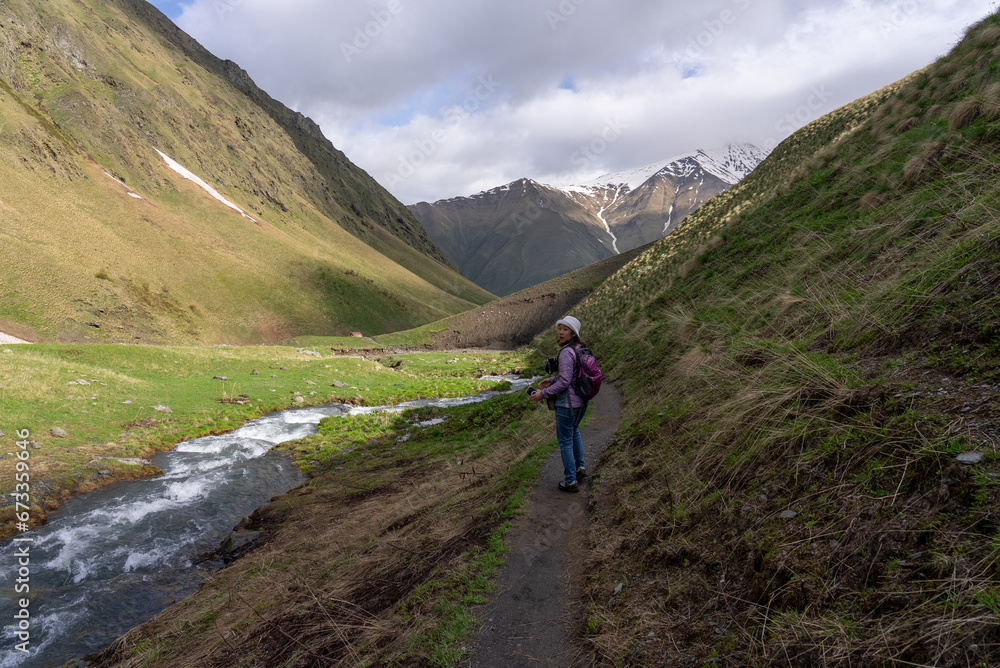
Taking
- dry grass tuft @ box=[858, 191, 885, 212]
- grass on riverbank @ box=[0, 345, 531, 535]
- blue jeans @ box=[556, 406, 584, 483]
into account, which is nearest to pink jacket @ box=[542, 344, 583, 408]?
blue jeans @ box=[556, 406, 584, 483]

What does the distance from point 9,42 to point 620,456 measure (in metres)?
111

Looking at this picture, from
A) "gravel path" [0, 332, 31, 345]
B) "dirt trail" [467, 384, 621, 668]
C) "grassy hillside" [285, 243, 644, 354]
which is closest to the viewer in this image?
"dirt trail" [467, 384, 621, 668]

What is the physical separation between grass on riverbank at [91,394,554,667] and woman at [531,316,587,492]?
3.00 feet

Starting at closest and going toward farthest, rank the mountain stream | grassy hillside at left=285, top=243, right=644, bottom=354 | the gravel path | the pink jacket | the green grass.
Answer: the pink jacket < the mountain stream < the green grass < the gravel path < grassy hillside at left=285, top=243, right=644, bottom=354

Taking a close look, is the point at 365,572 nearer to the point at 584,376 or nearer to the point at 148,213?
the point at 584,376

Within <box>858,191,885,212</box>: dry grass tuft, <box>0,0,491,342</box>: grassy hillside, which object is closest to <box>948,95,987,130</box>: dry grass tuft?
<box>858,191,885,212</box>: dry grass tuft

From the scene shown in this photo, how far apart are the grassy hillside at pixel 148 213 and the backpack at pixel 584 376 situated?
55684 mm

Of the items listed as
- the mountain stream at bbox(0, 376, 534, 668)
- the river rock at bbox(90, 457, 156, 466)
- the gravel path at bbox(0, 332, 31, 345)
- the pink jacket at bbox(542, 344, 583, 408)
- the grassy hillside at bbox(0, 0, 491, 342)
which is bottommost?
the mountain stream at bbox(0, 376, 534, 668)

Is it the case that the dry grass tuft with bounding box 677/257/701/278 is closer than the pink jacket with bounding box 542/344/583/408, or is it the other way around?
the pink jacket with bounding box 542/344/583/408

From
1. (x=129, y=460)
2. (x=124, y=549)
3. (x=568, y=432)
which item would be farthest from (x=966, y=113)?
(x=129, y=460)

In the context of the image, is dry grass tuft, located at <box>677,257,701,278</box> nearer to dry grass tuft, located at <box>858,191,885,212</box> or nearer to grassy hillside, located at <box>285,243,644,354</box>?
dry grass tuft, located at <box>858,191,885,212</box>

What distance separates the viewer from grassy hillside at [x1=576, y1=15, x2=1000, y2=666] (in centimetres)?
252

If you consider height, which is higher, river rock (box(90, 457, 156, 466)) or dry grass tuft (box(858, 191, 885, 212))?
dry grass tuft (box(858, 191, 885, 212))

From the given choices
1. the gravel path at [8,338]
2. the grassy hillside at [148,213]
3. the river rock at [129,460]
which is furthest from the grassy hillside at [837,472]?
the grassy hillside at [148,213]
